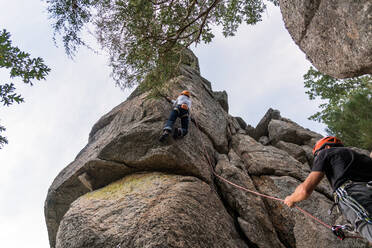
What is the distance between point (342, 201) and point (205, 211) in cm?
318

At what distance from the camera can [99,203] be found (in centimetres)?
588

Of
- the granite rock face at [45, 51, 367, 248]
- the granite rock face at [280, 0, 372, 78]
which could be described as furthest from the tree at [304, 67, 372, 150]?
the granite rock face at [280, 0, 372, 78]

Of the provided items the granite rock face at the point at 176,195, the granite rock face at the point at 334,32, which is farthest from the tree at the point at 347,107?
the granite rock face at the point at 334,32

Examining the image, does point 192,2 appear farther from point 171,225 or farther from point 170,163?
point 171,225

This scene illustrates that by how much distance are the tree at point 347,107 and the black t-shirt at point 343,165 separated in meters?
13.3

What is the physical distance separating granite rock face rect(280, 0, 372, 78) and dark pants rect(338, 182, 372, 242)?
1.85 metres

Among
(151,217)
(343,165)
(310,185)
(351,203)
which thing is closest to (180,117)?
(151,217)

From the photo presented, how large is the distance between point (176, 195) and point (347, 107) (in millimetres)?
15657

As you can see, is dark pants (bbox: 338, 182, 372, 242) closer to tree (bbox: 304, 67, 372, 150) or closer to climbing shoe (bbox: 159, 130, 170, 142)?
climbing shoe (bbox: 159, 130, 170, 142)

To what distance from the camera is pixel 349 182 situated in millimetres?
3123

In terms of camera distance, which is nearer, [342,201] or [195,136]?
[342,201]

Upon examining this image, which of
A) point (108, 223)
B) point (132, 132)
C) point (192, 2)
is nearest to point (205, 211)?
point (108, 223)

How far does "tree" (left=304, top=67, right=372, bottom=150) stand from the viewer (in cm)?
1395

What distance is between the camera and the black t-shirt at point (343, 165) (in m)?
3.15
